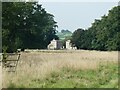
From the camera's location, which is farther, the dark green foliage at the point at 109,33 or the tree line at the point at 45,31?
the dark green foliage at the point at 109,33

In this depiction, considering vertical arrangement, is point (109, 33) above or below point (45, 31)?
below

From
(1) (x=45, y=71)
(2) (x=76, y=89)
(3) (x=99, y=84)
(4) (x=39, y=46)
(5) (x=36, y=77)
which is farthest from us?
(4) (x=39, y=46)

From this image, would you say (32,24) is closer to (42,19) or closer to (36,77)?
(42,19)

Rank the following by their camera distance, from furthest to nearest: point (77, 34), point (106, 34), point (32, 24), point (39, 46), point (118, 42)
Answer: point (77, 34) → point (106, 34) → point (118, 42) → point (39, 46) → point (32, 24)

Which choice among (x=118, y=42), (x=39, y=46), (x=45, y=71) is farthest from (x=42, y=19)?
(x=45, y=71)

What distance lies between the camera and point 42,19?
92.4m

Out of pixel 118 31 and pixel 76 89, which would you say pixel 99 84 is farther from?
pixel 118 31

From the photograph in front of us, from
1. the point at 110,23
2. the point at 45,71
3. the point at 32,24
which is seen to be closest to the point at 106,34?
the point at 110,23

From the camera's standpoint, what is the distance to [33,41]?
281ft

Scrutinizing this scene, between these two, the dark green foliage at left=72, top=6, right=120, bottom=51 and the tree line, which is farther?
the dark green foliage at left=72, top=6, right=120, bottom=51

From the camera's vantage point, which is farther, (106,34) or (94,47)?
(94,47)

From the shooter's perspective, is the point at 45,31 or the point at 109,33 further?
the point at 109,33

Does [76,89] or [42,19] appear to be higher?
[42,19]

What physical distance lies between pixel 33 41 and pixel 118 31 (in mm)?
26920
